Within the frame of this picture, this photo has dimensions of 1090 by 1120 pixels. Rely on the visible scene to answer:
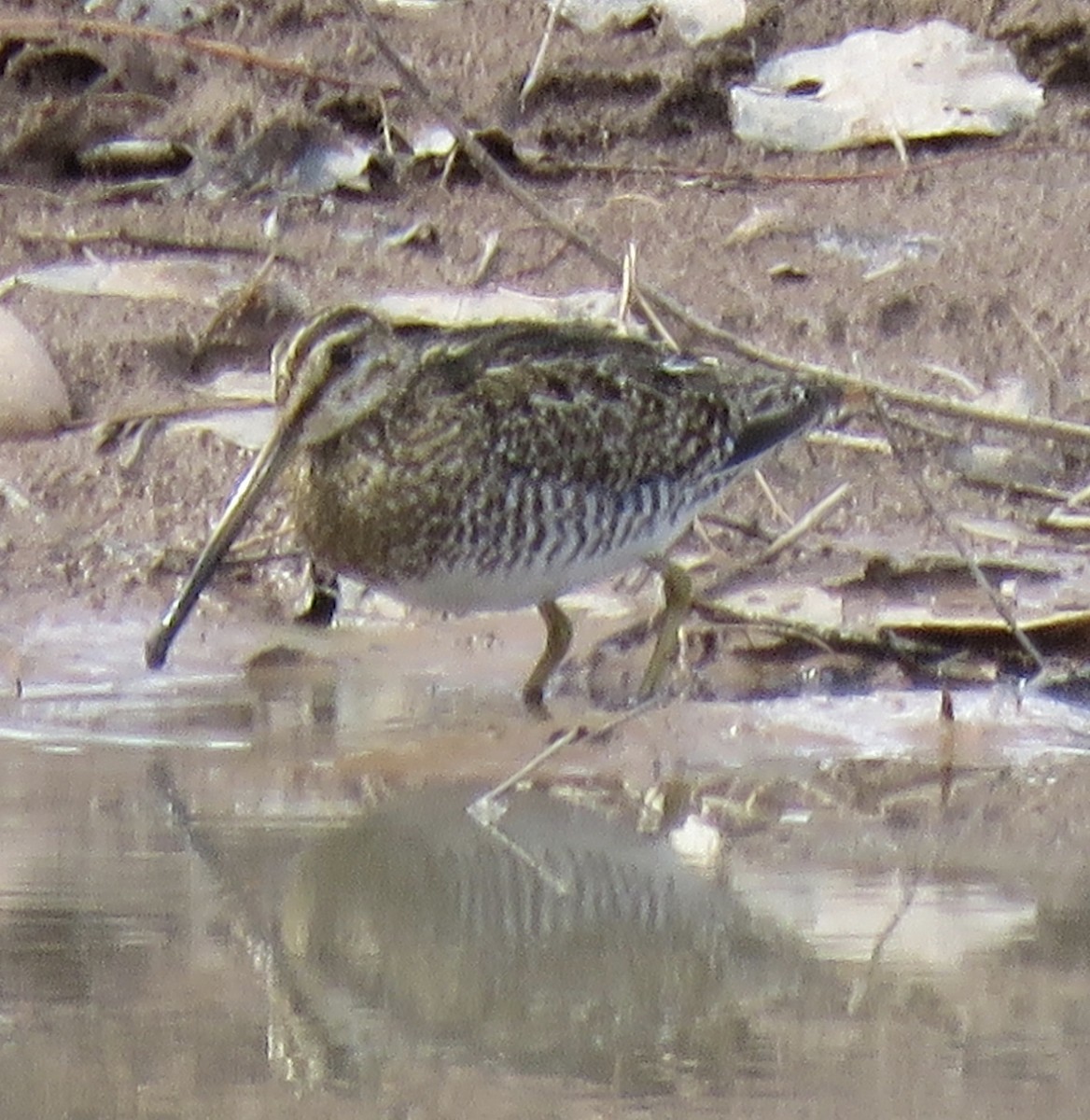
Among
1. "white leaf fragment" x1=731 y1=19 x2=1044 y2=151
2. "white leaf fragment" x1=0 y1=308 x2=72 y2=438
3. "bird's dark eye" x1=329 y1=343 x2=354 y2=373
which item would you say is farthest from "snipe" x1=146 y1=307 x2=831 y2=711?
"white leaf fragment" x1=731 y1=19 x2=1044 y2=151

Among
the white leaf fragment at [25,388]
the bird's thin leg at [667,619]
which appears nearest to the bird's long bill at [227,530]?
the bird's thin leg at [667,619]

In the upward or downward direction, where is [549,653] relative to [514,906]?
upward

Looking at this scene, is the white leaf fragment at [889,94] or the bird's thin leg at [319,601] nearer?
the bird's thin leg at [319,601]

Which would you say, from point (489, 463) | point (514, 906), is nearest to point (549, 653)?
point (489, 463)

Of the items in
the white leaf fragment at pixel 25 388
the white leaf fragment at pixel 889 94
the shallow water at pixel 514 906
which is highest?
the white leaf fragment at pixel 889 94

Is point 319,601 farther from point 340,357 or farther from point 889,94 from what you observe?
point 889,94

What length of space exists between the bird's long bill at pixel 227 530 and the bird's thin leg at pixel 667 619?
0.76 metres

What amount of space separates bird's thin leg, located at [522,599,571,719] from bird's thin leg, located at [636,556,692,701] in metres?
0.17

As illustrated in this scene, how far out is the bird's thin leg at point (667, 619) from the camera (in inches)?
Result: 212

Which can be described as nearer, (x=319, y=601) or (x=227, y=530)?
(x=227, y=530)

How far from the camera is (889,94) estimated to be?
7801mm

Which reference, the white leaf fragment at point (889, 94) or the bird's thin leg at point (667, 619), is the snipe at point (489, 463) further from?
the white leaf fragment at point (889, 94)

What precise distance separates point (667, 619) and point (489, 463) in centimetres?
46

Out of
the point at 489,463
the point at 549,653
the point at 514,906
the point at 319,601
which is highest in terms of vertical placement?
the point at 489,463
